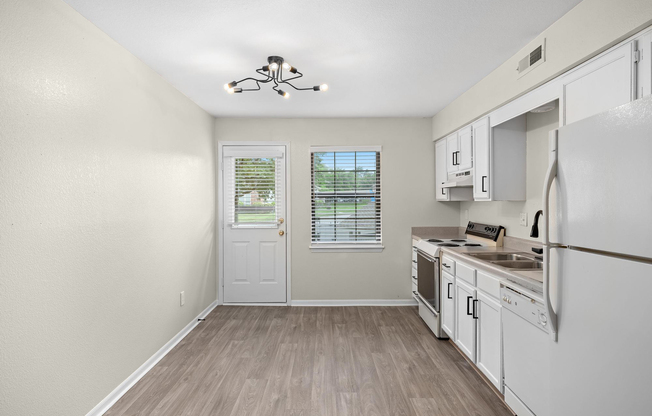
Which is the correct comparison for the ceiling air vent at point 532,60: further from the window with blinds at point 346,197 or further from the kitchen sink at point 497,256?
the window with blinds at point 346,197

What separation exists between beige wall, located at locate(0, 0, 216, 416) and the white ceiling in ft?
1.03

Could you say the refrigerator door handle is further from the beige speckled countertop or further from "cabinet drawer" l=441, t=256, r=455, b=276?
"cabinet drawer" l=441, t=256, r=455, b=276

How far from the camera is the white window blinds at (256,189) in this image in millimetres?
4555

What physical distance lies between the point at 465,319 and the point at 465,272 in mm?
392

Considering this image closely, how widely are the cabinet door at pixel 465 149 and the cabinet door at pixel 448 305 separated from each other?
3.87 ft

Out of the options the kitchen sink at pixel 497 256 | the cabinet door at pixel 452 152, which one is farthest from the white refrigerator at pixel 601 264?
the cabinet door at pixel 452 152

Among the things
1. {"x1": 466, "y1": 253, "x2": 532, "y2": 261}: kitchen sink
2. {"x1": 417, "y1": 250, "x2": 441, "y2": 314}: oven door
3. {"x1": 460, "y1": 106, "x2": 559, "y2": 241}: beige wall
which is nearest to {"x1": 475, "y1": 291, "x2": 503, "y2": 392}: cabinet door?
{"x1": 466, "y1": 253, "x2": 532, "y2": 261}: kitchen sink

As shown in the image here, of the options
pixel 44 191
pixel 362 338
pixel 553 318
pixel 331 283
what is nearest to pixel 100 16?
pixel 44 191

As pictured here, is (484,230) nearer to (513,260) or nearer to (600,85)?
(513,260)

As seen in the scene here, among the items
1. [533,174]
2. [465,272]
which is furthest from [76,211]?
[533,174]

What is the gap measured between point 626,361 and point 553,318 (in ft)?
1.26

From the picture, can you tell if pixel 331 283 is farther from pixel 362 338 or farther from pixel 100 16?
pixel 100 16

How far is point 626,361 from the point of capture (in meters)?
1.17

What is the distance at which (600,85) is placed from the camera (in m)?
1.82
